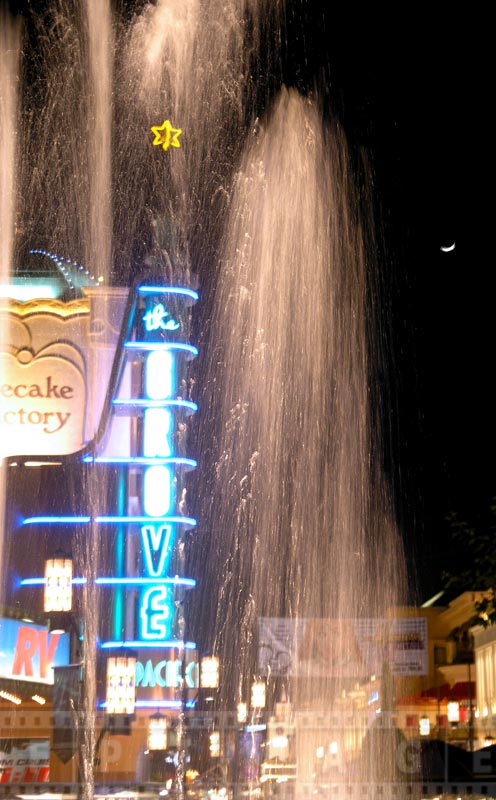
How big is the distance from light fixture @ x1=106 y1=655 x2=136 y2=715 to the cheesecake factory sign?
6.91m

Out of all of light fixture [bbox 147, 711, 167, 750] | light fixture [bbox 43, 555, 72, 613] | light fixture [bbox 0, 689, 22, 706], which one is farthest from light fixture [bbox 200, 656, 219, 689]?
light fixture [bbox 0, 689, 22, 706]

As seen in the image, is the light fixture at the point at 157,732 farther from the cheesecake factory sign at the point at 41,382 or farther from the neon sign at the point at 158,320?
the neon sign at the point at 158,320

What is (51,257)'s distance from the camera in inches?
1394

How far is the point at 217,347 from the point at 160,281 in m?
5.42

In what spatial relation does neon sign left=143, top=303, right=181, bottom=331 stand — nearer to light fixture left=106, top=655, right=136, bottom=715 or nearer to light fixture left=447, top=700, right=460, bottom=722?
light fixture left=106, top=655, right=136, bottom=715

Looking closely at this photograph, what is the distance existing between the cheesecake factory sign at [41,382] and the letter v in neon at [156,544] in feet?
10.8

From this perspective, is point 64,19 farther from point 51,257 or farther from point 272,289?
point 51,257

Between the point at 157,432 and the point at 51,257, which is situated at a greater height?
the point at 51,257

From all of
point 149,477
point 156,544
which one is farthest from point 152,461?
point 156,544

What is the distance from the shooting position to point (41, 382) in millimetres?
33344

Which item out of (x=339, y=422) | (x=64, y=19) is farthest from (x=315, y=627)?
(x=64, y=19)

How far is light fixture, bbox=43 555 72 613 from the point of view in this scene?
1110 inches

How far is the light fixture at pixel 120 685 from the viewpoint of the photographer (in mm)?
28719

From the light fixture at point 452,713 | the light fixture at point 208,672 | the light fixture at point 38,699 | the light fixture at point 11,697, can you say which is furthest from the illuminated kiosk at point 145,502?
the light fixture at point 452,713
